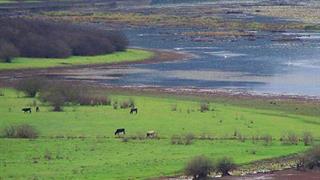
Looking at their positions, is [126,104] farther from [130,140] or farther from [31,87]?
[130,140]

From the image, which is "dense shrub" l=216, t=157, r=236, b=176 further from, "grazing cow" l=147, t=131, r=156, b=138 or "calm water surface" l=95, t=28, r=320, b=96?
"calm water surface" l=95, t=28, r=320, b=96

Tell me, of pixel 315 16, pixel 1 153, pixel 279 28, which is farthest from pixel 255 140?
pixel 315 16

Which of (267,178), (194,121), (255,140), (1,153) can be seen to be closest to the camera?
(267,178)

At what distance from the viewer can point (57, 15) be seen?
456 feet

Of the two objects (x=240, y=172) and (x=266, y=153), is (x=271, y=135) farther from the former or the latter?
(x=240, y=172)

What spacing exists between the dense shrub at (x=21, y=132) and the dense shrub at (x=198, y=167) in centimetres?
958

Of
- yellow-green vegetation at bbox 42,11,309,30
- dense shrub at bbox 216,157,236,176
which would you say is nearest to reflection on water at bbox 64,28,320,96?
yellow-green vegetation at bbox 42,11,309,30

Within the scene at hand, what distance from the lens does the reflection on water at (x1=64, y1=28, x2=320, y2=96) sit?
66944 millimetres

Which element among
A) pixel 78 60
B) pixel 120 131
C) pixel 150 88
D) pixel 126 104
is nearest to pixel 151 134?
pixel 120 131

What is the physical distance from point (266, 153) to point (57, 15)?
332 ft

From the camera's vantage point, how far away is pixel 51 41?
8781cm

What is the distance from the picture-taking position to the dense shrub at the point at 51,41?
282 feet

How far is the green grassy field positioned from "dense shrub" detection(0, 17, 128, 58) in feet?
96.4

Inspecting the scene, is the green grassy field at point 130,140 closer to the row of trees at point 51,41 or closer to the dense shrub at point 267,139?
the dense shrub at point 267,139
